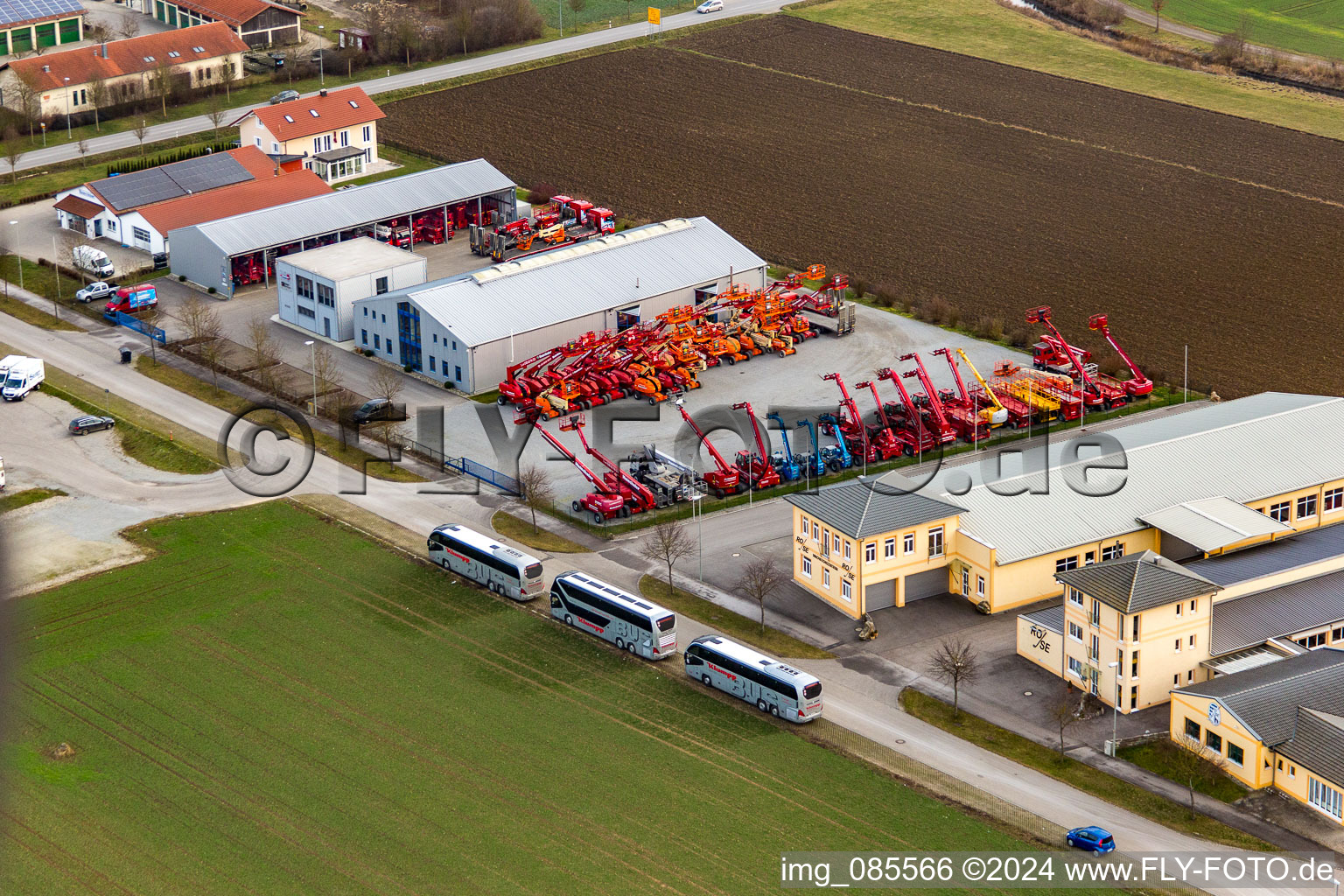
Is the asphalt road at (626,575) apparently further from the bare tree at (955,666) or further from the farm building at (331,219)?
the farm building at (331,219)

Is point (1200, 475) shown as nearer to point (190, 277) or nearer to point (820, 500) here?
point (820, 500)

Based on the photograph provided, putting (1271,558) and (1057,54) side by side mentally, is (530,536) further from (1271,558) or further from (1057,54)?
(1057,54)

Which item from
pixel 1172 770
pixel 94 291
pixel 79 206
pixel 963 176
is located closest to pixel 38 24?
pixel 79 206

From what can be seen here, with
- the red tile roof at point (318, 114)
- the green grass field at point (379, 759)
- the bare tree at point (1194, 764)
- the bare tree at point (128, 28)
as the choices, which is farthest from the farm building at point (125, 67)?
the bare tree at point (1194, 764)

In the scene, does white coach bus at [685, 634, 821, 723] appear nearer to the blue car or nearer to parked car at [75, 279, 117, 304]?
the blue car

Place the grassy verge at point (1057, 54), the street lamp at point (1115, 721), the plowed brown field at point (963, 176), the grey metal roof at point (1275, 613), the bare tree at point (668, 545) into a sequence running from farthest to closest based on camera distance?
the grassy verge at point (1057, 54) < the plowed brown field at point (963, 176) < the bare tree at point (668, 545) < the grey metal roof at point (1275, 613) < the street lamp at point (1115, 721)

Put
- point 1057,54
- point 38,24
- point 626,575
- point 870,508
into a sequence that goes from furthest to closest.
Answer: point 1057,54
point 38,24
point 626,575
point 870,508

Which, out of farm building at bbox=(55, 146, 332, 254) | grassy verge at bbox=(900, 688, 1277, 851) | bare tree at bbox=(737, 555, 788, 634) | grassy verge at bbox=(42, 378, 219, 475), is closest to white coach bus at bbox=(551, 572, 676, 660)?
bare tree at bbox=(737, 555, 788, 634)
